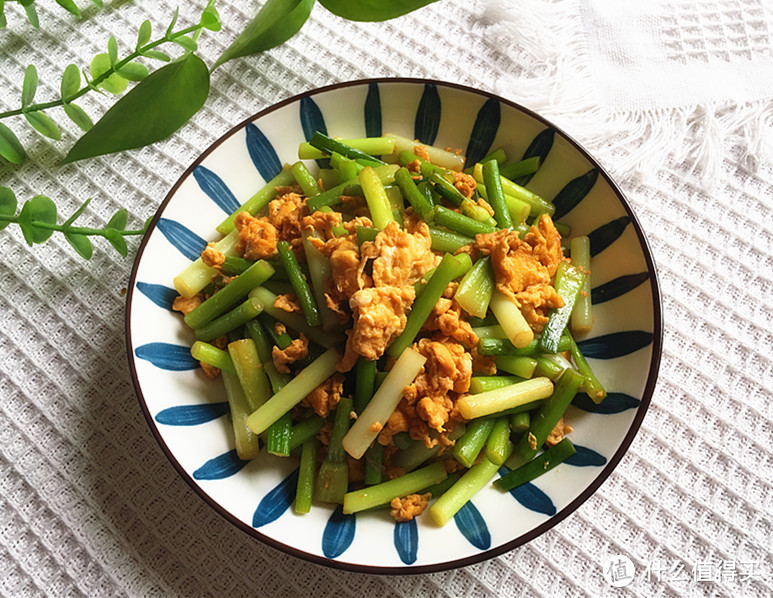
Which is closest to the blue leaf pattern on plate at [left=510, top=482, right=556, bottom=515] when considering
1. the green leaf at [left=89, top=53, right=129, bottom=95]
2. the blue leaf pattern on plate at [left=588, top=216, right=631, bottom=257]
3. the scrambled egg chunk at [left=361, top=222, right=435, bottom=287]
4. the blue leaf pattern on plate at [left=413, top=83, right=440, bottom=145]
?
the scrambled egg chunk at [left=361, top=222, right=435, bottom=287]

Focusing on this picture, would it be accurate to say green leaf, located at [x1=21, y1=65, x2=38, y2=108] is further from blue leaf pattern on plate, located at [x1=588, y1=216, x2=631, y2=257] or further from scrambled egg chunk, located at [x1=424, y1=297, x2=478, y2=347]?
blue leaf pattern on plate, located at [x1=588, y1=216, x2=631, y2=257]

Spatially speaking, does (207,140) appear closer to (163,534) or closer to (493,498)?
(163,534)

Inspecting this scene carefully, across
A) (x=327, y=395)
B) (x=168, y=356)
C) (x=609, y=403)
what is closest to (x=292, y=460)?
(x=327, y=395)

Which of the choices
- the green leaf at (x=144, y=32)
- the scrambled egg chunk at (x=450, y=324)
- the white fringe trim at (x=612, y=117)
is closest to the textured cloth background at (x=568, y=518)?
the white fringe trim at (x=612, y=117)

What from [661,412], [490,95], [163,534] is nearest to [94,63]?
[490,95]

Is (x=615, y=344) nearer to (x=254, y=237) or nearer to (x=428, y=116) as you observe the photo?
(x=428, y=116)
